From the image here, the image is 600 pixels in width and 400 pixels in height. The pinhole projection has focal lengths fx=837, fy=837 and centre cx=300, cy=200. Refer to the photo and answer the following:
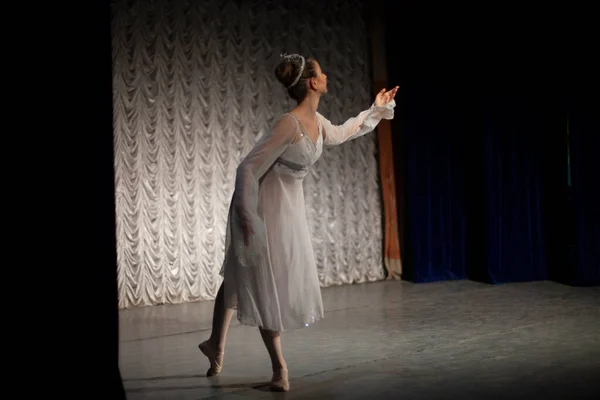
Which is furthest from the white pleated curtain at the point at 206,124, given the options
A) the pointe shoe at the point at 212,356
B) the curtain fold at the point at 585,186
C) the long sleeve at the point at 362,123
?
the long sleeve at the point at 362,123

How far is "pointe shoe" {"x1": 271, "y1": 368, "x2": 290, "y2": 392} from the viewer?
3.45 m

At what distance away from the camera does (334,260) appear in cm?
787

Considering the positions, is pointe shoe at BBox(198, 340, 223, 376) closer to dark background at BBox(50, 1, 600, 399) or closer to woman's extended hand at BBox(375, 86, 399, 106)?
woman's extended hand at BBox(375, 86, 399, 106)

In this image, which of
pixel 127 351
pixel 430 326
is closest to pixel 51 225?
pixel 127 351

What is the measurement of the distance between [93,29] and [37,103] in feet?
0.98

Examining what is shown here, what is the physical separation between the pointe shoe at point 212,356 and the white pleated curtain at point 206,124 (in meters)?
3.19

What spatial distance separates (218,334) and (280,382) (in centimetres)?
40

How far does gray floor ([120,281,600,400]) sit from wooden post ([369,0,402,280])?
1472 millimetres

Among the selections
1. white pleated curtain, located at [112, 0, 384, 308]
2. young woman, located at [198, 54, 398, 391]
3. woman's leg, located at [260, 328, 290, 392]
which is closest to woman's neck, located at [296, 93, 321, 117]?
young woman, located at [198, 54, 398, 391]

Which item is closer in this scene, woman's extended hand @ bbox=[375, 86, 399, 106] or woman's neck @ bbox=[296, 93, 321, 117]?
woman's neck @ bbox=[296, 93, 321, 117]

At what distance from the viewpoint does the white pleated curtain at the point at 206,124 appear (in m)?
6.87

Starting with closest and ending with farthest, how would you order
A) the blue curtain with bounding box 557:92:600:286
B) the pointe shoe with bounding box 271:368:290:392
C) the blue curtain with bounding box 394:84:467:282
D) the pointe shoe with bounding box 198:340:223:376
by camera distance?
1. the pointe shoe with bounding box 271:368:290:392
2. the pointe shoe with bounding box 198:340:223:376
3. the blue curtain with bounding box 557:92:600:286
4. the blue curtain with bounding box 394:84:467:282

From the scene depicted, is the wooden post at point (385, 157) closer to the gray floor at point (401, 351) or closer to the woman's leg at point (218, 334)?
the gray floor at point (401, 351)

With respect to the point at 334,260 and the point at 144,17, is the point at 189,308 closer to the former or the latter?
Result: the point at 334,260
